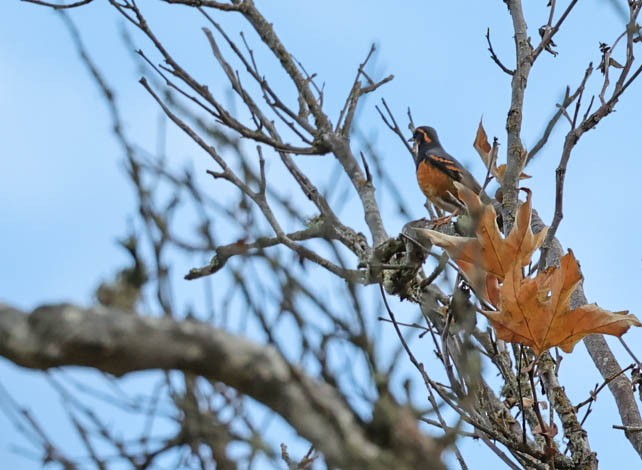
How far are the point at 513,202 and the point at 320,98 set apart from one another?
3.56 feet

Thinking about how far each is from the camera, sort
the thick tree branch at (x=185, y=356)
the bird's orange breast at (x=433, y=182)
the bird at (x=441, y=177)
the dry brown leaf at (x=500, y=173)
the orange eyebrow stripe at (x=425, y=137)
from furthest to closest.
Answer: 1. the orange eyebrow stripe at (x=425, y=137)
2. the bird's orange breast at (x=433, y=182)
3. the bird at (x=441, y=177)
4. the dry brown leaf at (x=500, y=173)
5. the thick tree branch at (x=185, y=356)

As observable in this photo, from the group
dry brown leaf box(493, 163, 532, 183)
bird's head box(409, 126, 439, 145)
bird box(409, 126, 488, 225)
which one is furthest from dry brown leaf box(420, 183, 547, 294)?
bird's head box(409, 126, 439, 145)

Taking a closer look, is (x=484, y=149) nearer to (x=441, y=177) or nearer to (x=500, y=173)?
(x=500, y=173)

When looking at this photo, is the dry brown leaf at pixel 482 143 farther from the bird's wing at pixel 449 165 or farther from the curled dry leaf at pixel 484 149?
the bird's wing at pixel 449 165

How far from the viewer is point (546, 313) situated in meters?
3.28

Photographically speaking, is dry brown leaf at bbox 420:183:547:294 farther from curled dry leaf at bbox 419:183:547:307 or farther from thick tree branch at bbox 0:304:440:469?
thick tree branch at bbox 0:304:440:469

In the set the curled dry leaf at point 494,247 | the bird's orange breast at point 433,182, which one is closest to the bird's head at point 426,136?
the bird's orange breast at point 433,182

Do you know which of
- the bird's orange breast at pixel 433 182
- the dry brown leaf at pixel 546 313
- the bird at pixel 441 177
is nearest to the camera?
the dry brown leaf at pixel 546 313

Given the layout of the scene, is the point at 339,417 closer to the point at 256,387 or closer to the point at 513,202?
the point at 256,387

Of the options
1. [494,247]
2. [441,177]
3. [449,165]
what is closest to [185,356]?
[494,247]

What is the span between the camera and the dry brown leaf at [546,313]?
323 centimetres

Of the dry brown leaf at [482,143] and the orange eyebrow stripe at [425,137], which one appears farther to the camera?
the orange eyebrow stripe at [425,137]

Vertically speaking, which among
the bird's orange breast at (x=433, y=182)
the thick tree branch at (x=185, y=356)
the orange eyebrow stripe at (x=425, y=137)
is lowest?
the thick tree branch at (x=185, y=356)

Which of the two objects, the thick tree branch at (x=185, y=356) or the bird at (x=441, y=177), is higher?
the bird at (x=441, y=177)
